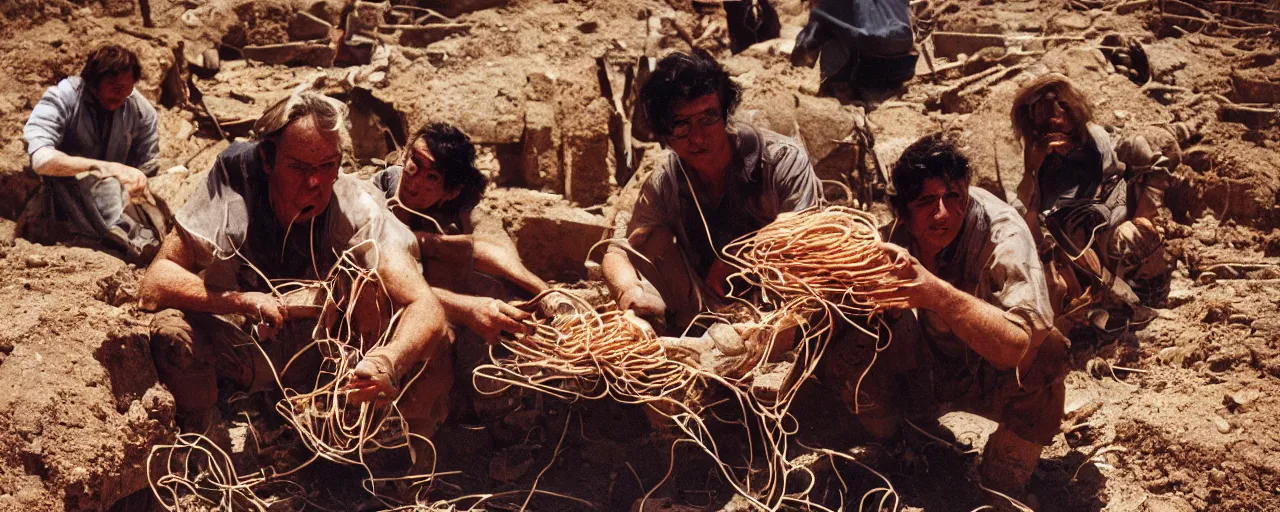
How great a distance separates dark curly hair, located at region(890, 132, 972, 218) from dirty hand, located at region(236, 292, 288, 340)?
237 centimetres

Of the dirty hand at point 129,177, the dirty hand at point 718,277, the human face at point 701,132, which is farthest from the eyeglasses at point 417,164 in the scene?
the dirty hand at point 129,177

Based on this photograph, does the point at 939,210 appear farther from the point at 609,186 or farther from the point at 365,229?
the point at 609,186

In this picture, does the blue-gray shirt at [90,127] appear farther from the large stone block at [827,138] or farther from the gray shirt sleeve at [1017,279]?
the gray shirt sleeve at [1017,279]

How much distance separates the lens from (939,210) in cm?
461

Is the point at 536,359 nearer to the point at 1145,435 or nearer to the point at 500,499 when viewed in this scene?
the point at 500,499

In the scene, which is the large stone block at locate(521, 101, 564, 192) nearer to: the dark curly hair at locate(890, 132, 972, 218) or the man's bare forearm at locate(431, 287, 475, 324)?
the man's bare forearm at locate(431, 287, 475, 324)

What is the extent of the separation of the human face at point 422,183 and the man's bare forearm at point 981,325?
6.96 feet

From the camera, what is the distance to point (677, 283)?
5395mm

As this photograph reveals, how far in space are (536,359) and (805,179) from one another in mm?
1323

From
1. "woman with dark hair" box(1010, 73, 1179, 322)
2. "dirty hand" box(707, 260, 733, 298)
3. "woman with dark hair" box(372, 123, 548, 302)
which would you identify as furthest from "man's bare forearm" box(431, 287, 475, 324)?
"woman with dark hair" box(1010, 73, 1179, 322)

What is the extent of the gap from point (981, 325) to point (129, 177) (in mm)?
3957

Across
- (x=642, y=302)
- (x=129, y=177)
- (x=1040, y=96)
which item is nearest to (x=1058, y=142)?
(x=1040, y=96)

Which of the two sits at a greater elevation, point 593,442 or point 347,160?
point 347,160

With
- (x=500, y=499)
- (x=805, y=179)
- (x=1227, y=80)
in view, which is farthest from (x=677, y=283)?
(x=1227, y=80)
